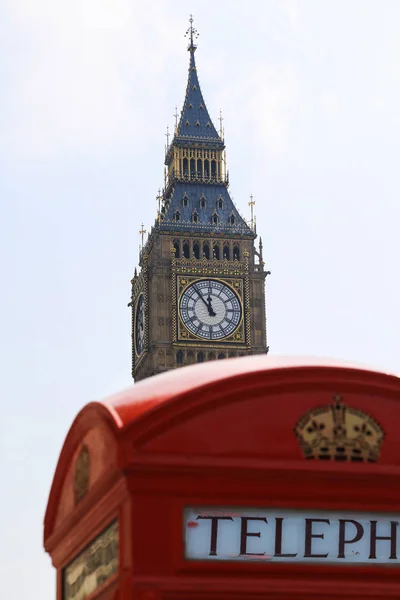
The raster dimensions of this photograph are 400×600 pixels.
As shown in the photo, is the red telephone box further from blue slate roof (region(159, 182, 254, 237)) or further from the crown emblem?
blue slate roof (region(159, 182, 254, 237))

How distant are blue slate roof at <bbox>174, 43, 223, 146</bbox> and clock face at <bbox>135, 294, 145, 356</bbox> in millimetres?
9764

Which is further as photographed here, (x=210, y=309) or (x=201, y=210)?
(x=201, y=210)

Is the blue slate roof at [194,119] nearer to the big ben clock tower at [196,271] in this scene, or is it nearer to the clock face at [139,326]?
the big ben clock tower at [196,271]

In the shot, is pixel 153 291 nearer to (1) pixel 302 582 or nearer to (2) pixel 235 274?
(2) pixel 235 274

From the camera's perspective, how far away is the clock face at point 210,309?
7244cm

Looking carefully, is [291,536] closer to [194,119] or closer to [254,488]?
[254,488]

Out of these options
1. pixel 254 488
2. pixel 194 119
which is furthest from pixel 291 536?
pixel 194 119

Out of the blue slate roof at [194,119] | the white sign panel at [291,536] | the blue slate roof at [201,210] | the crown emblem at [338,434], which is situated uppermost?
the blue slate roof at [194,119]

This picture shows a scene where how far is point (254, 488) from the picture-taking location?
4871 mm

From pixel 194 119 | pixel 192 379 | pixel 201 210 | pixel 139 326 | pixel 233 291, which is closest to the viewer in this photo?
pixel 192 379

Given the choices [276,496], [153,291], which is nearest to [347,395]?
[276,496]

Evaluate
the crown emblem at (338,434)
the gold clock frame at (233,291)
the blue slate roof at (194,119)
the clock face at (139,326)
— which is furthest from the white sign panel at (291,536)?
the blue slate roof at (194,119)

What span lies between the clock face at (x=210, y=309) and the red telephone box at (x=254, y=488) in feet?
219

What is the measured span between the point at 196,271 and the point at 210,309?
2.40 metres
